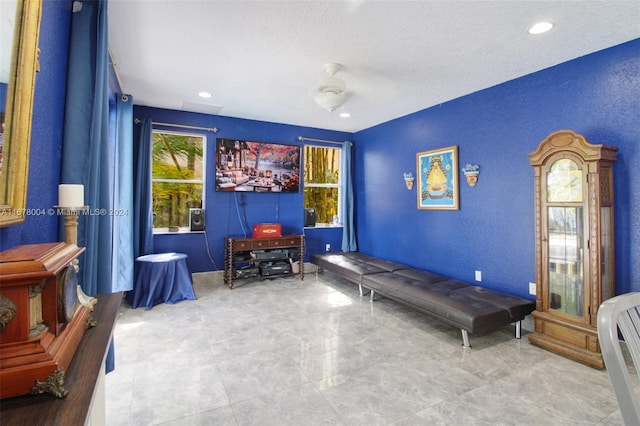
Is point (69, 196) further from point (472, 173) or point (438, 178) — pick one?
point (438, 178)

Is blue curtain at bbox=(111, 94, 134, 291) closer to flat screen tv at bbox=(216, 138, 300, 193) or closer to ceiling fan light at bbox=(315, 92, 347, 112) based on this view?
flat screen tv at bbox=(216, 138, 300, 193)

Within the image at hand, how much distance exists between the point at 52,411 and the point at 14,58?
3.48 feet

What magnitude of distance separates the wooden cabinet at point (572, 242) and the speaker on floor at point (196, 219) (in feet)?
13.4

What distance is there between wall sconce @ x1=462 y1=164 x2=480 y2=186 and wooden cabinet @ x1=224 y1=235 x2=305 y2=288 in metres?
2.54

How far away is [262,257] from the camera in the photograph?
470cm

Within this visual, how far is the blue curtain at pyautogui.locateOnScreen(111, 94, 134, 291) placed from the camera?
11.4ft

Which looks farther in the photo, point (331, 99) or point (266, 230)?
point (266, 230)

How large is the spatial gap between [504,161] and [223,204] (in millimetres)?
3805

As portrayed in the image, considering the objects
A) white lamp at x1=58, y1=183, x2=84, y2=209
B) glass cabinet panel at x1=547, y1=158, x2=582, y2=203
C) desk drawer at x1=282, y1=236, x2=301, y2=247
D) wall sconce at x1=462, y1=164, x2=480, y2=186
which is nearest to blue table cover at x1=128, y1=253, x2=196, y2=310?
desk drawer at x1=282, y1=236, x2=301, y2=247

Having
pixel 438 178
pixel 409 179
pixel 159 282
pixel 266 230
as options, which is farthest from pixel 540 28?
pixel 159 282

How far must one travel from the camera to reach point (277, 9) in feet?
6.96

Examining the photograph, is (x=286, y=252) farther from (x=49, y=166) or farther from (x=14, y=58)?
(x=14, y=58)

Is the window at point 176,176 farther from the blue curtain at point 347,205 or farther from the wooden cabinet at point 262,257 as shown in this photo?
the blue curtain at point 347,205

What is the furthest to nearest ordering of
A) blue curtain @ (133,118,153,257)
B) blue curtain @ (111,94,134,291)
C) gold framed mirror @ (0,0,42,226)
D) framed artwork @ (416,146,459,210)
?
blue curtain @ (133,118,153,257) < framed artwork @ (416,146,459,210) < blue curtain @ (111,94,134,291) < gold framed mirror @ (0,0,42,226)
